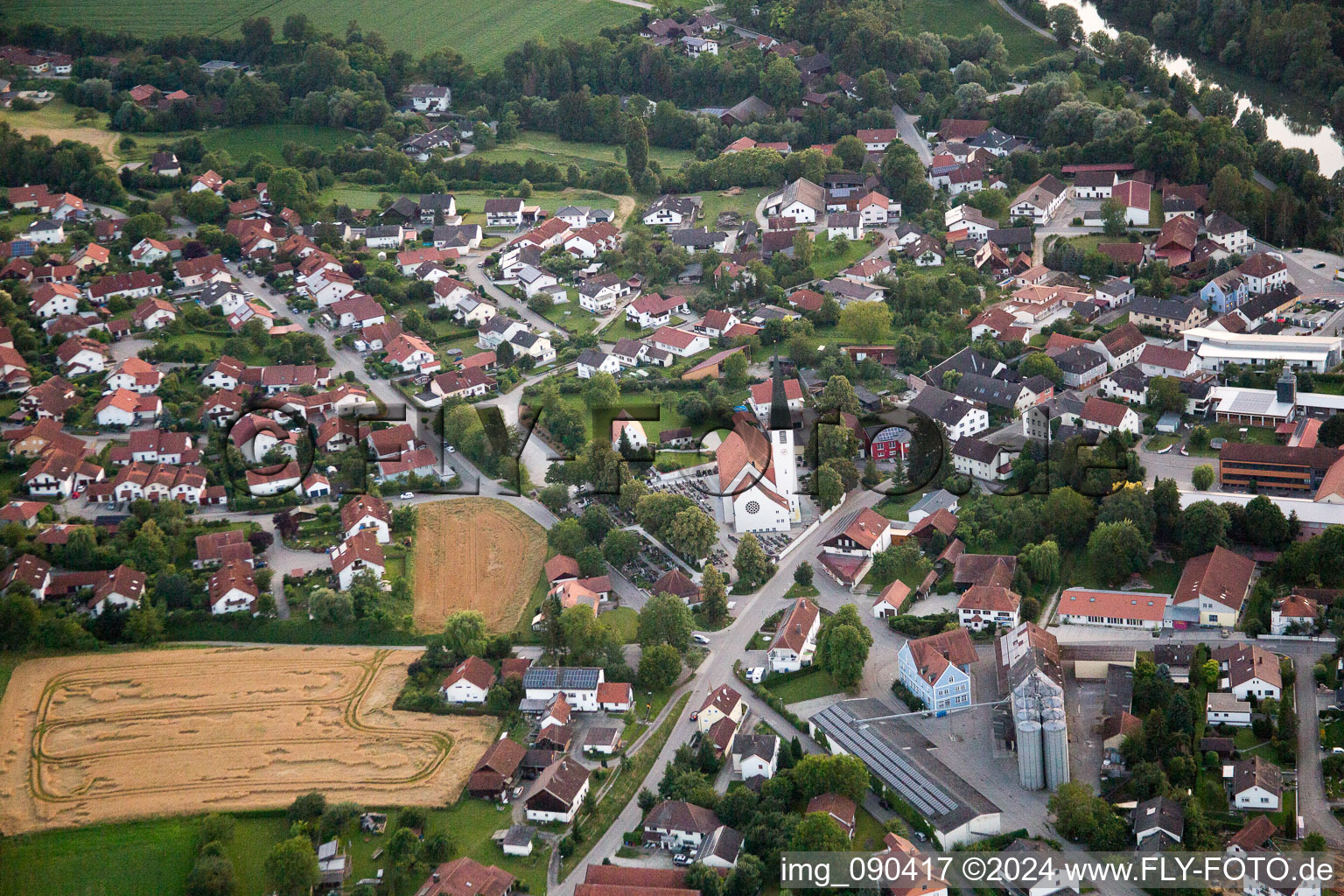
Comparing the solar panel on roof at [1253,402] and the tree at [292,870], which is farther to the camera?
the solar panel on roof at [1253,402]

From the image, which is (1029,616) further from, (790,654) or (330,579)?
(330,579)

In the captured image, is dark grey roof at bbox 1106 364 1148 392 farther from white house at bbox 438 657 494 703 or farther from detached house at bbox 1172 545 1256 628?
white house at bbox 438 657 494 703

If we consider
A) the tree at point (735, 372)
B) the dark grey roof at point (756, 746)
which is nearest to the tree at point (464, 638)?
the dark grey roof at point (756, 746)

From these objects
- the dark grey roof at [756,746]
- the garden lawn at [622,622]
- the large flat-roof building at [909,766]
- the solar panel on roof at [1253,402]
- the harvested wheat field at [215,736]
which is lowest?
the harvested wheat field at [215,736]

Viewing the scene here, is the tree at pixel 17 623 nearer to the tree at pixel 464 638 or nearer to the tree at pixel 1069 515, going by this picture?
the tree at pixel 464 638

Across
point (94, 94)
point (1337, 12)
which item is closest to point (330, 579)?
point (94, 94)
